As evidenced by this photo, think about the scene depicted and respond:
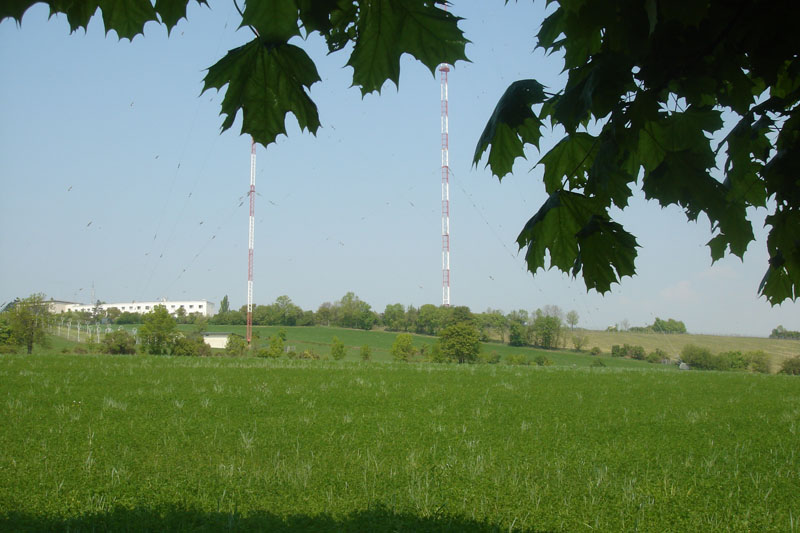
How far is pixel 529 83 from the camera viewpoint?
1424 millimetres

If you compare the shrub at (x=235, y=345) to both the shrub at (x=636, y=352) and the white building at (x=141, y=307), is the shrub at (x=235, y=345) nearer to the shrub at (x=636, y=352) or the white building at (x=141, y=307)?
the white building at (x=141, y=307)

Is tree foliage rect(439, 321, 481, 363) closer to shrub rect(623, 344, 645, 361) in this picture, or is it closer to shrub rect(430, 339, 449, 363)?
shrub rect(430, 339, 449, 363)

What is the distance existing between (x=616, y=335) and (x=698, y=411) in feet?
Result: 170

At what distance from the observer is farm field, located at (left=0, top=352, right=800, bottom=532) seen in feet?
14.5

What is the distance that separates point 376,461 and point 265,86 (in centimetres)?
608

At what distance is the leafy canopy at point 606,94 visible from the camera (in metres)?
0.80

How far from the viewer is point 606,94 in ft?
3.59

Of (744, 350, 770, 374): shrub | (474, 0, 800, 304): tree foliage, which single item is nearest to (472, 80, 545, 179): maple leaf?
(474, 0, 800, 304): tree foliage

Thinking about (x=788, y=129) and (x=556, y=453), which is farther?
(x=556, y=453)

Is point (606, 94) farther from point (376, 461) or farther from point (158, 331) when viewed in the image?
point (158, 331)

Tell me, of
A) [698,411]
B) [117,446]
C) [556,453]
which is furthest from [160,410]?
[698,411]

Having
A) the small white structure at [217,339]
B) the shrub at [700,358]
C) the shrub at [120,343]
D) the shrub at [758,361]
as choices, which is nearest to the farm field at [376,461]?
the shrub at [120,343]

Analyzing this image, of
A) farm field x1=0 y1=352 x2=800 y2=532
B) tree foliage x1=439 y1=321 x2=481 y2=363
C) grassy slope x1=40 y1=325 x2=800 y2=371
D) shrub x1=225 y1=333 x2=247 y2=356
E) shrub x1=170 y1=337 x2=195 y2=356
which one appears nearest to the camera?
farm field x1=0 y1=352 x2=800 y2=532

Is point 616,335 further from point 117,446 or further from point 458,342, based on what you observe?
point 117,446
